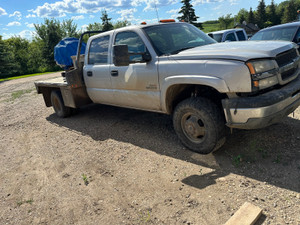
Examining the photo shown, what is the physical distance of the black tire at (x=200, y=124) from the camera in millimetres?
3250

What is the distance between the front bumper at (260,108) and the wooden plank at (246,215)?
0.99m

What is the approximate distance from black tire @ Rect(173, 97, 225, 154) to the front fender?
31cm

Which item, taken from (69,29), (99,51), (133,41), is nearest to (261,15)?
(69,29)

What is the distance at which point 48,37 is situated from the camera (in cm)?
3941

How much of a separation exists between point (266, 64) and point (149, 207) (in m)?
2.19

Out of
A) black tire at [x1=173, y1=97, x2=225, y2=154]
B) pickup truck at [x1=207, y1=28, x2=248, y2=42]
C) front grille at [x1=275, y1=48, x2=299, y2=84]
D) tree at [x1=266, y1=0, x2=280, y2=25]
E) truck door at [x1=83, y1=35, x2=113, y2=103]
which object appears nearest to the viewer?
front grille at [x1=275, y1=48, x2=299, y2=84]

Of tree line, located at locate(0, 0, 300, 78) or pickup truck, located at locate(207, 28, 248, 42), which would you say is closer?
pickup truck, located at locate(207, 28, 248, 42)

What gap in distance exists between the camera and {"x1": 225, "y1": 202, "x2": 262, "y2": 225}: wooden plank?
2.18 metres

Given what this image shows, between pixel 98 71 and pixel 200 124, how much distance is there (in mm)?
2546

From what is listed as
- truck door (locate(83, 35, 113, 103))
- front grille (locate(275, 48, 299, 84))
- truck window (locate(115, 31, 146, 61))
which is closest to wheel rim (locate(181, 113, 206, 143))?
front grille (locate(275, 48, 299, 84))

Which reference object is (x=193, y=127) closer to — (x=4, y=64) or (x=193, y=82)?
(x=193, y=82)

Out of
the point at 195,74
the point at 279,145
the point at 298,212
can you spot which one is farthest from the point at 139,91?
the point at 298,212

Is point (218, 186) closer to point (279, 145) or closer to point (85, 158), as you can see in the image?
point (279, 145)

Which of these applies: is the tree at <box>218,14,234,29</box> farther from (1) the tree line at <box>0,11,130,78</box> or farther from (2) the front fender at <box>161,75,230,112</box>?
(2) the front fender at <box>161,75,230,112</box>
